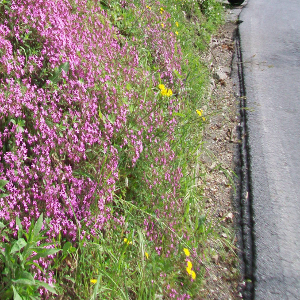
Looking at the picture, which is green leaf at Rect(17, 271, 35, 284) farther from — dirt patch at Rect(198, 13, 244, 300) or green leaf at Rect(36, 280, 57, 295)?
dirt patch at Rect(198, 13, 244, 300)

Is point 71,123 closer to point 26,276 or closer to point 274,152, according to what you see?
point 26,276

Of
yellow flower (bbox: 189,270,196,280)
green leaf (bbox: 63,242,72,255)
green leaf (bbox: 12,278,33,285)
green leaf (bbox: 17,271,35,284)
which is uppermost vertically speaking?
green leaf (bbox: 63,242,72,255)

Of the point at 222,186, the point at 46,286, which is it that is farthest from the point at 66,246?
the point at 222,186

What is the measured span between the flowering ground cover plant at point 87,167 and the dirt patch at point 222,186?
232 mm

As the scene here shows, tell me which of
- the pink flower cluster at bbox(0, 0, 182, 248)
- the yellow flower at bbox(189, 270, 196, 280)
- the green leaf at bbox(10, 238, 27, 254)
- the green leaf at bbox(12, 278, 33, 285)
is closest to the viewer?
the green leaf at bbox(12, 278, 33, 285)

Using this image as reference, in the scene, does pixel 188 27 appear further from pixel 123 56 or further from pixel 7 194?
pixel 7 194

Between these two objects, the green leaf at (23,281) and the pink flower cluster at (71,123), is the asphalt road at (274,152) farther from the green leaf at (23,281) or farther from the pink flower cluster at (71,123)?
the green leaf at (23,281)

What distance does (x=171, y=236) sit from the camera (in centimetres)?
270

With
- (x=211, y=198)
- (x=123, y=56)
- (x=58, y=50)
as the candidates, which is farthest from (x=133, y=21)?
(x=211, y=198)

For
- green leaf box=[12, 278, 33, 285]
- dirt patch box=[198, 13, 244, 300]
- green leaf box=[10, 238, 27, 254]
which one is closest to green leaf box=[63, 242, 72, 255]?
green leaf box=[10, 238, 27, 254]

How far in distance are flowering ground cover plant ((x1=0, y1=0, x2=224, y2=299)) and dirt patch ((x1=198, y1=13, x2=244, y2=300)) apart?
232 mm

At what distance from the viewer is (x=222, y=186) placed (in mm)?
4055

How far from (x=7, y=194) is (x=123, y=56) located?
2.08 meters

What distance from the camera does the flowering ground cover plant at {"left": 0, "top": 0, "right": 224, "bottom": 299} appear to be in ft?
7.33
